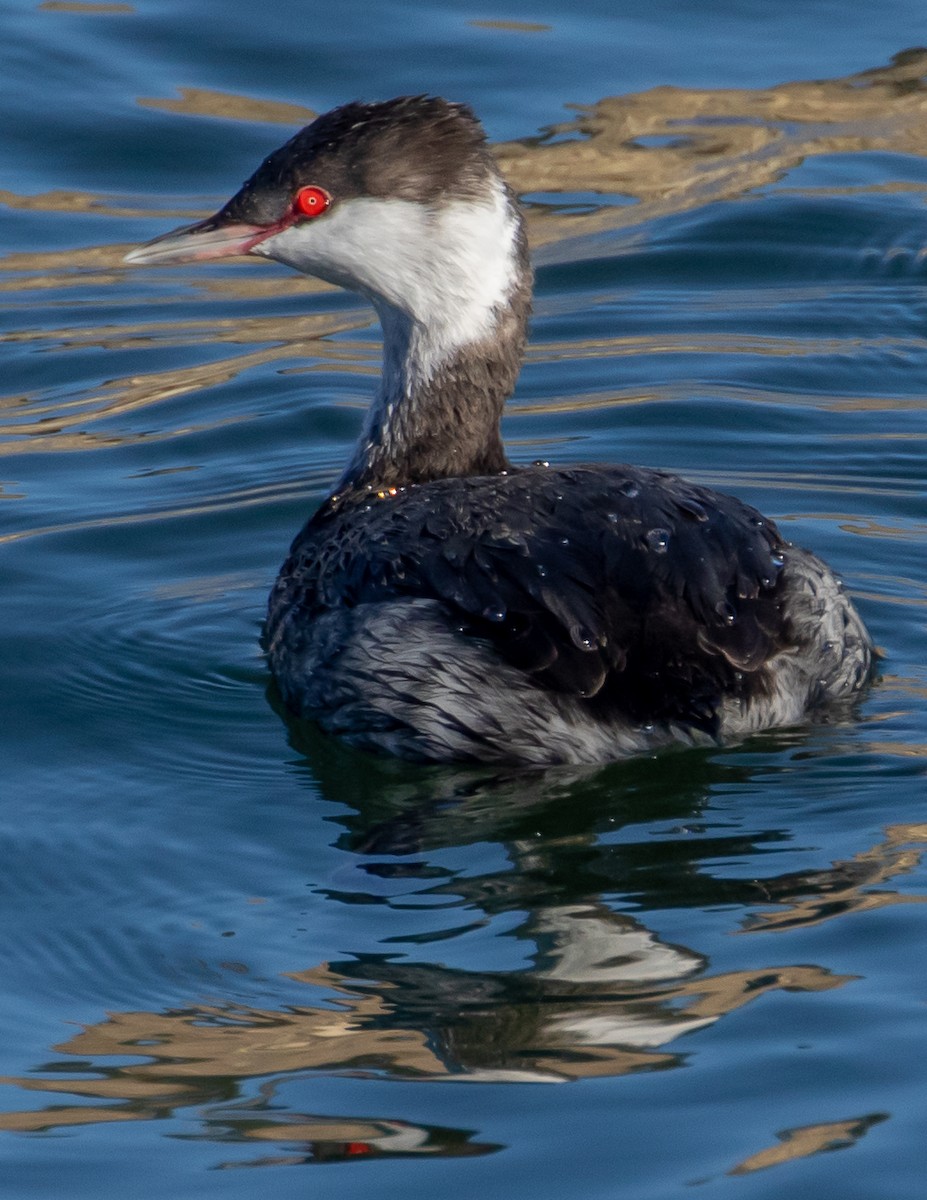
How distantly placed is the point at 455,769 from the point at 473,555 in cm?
54

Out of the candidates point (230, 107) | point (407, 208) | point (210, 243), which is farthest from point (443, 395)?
point (230, 107)

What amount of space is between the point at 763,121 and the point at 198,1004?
7.27 m

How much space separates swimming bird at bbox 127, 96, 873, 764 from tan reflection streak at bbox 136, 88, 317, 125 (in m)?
4.93

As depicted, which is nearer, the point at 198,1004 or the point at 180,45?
the point at 198,1004

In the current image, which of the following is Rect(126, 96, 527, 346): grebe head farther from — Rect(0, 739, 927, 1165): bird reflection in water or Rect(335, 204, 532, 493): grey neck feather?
Rect(0, 739, 927, 1165): bird reflection in water

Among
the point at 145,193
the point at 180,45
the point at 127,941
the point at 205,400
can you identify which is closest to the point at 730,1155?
the point at 127,941

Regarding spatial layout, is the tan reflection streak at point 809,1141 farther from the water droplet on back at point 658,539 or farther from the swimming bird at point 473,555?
the water droplet on back at point 658,539

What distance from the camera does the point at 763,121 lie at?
10492 millimetres

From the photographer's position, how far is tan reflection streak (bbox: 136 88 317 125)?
10727mm

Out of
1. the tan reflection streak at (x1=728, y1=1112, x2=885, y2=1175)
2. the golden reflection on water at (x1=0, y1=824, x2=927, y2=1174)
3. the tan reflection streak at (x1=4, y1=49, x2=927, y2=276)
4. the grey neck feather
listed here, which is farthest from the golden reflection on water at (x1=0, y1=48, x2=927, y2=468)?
the tan reflection streak at (x1=728, y1=1112, x2=885, y2=1175)

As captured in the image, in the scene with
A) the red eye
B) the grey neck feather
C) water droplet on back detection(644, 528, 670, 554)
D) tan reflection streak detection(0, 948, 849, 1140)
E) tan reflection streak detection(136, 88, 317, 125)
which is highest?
tan reflection streak detection(136, 88, 317, 125)

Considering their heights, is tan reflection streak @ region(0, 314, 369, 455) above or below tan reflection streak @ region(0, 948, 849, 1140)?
above

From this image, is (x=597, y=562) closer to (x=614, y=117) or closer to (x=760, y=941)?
(x=760, y=941)

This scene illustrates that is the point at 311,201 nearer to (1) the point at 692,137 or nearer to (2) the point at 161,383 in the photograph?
(2) the point at 161,383
